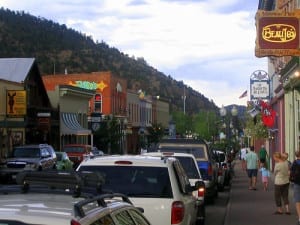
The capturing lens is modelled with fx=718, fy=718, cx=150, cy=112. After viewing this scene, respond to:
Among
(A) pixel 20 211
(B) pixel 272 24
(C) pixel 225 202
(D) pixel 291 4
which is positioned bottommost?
(C) pixel 225 202

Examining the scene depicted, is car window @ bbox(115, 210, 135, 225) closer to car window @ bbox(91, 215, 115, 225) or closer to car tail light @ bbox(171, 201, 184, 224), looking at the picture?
car window @ bbox(91, 215, 115, 225)

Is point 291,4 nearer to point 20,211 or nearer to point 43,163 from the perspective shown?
point 43,163

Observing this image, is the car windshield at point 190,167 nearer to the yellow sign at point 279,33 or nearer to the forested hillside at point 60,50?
the yellow sign at point 279,33

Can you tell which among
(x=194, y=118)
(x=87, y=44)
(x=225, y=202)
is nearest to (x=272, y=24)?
(x=225, y=202)

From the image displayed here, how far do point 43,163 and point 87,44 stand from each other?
9974 centimetres

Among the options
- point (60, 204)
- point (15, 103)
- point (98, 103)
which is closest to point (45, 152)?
point (15, 103)

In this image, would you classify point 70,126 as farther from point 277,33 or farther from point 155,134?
point 277,33

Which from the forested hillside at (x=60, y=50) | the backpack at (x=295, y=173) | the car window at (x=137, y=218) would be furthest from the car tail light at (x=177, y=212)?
the forested hillside at (x=60, y=50)

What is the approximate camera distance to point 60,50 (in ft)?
377

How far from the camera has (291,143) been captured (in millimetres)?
32781

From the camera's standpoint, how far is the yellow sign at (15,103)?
45.0m

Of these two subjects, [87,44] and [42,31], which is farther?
[87,44]

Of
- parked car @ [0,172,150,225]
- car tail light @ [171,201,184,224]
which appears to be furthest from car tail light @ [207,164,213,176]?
parked car @ [0,172,150,225]

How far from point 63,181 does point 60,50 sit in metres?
111
